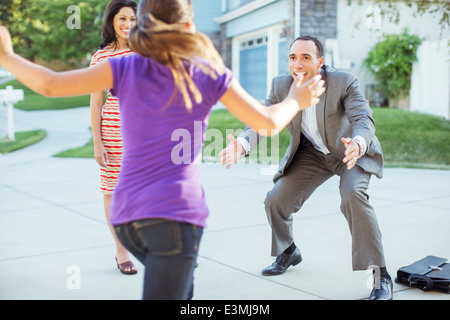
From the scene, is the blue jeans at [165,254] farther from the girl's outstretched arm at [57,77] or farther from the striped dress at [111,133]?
the striped dress at [111,133]

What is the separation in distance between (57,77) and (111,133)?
6.96 feet

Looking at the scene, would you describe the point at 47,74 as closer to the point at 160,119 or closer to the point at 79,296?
the point at 160,119

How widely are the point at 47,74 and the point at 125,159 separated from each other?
44 cm

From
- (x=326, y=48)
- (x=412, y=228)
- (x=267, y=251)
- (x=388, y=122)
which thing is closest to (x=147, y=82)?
(x=267, y=251)

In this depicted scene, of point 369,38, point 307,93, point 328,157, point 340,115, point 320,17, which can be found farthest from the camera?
point 369,38

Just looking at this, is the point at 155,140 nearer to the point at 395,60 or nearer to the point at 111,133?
the point at 111,133

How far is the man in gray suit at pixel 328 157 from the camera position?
393 cm

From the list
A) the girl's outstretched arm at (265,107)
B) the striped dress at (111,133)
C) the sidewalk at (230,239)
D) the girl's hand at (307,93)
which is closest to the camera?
the girl's outstretched arm at (265,107)

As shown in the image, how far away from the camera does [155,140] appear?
227 cm

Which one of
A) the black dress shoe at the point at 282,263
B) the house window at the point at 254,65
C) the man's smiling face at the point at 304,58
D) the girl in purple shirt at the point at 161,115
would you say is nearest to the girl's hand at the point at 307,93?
the girl in purple shirt at the point at 161,115

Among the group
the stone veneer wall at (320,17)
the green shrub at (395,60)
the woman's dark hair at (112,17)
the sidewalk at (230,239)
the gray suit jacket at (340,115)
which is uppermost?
the stone veneer wall at (320,17)

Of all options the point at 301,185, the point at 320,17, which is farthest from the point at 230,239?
the point at 320,17

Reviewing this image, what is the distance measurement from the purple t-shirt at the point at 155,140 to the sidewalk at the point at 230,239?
1.81 metres

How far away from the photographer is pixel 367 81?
1897 cm
